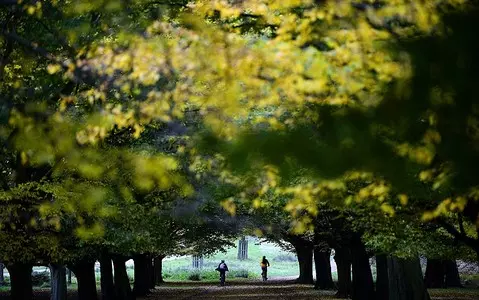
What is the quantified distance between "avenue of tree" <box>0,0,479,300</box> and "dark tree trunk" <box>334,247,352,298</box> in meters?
4.84

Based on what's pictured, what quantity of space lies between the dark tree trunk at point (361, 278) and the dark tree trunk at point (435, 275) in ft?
46.1

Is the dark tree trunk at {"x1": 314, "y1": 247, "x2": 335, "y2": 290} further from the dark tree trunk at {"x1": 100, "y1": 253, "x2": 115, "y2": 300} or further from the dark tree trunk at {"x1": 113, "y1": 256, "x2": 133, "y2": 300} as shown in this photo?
the dark tree trunk at {"x1": 100, "y1": 253, "x2": 115, "y2": 300}

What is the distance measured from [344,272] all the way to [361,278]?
6.70 meters

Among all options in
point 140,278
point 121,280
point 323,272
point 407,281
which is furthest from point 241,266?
point 407,281

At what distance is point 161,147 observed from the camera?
961 inches

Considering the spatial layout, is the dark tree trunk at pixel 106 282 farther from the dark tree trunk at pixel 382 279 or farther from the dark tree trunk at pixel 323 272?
the dark tree trunk at pixel 323 272

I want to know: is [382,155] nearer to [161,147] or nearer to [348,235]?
[161,147]

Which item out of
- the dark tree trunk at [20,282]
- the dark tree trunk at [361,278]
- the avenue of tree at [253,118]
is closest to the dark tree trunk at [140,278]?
the avenue of tree at [253,118]

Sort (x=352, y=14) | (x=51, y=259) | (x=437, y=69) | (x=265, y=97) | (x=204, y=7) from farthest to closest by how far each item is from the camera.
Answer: (x=51, y=259) < (x=204, y=7) < (x=265, y=97) < (x=352, y=14) < (x=437, y=69)

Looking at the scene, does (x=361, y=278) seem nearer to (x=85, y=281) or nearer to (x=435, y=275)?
(x=85, y=281)

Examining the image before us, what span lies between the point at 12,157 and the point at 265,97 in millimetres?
10161

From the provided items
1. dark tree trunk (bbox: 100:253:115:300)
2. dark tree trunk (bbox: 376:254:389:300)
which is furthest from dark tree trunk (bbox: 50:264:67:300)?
dark tree trunk (bbox: 376:254:389:300)

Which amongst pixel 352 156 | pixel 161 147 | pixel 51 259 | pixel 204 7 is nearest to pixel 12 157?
pixel 51 259

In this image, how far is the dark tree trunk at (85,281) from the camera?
1063 inches
